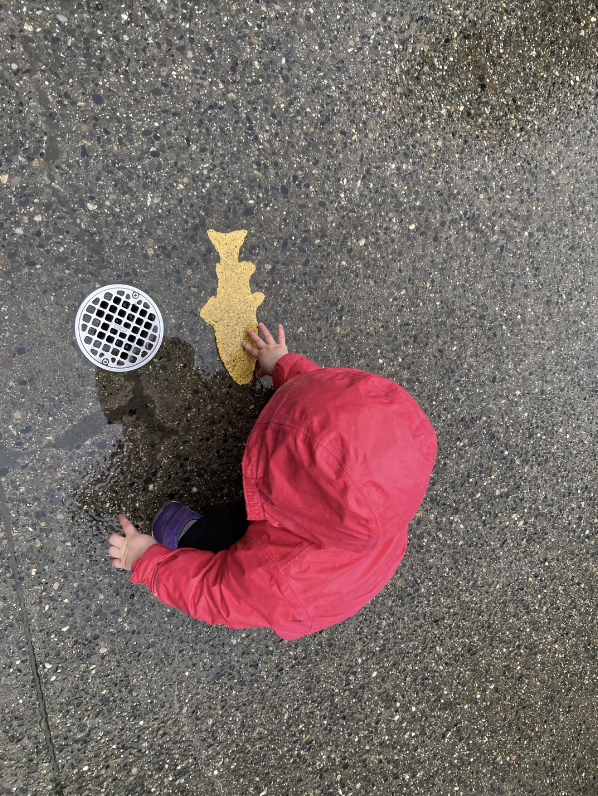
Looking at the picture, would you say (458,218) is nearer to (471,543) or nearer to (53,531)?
(471,543)

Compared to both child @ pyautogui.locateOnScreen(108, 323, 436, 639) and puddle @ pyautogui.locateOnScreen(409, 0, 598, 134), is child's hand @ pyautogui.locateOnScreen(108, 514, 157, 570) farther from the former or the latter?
puddle @ pyautogui.locateOnScreen(409, 0, 598, 134)

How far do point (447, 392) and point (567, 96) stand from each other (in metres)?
1.52

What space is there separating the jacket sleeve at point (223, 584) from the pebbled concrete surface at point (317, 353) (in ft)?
1.04

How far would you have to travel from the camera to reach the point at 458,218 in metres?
2.15

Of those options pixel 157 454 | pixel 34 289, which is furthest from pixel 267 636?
pixel 34 289

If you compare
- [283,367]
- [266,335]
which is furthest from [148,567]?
[266,335]

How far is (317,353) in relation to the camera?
2.03 meters

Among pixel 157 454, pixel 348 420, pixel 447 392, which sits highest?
pixel 348 420

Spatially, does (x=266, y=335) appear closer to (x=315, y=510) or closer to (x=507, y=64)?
(x=315, y=510)

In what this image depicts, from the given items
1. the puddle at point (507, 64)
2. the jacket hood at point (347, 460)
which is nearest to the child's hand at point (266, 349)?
the jacket hood at point (347, 460)

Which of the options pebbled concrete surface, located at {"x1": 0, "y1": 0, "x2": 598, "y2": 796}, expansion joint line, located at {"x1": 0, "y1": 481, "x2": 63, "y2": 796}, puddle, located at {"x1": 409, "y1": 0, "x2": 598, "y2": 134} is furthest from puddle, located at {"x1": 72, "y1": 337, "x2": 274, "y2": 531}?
puddle, located at {"x1": 409, "y1": 0, "x2": 598, "y2": 134}

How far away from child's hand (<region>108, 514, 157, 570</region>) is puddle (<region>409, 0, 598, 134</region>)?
7.01 feet

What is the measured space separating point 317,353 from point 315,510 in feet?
3.01

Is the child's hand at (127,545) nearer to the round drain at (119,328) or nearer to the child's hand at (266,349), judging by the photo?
the round drain at (119,328)
